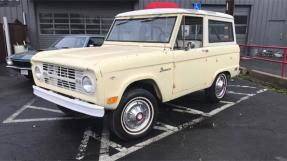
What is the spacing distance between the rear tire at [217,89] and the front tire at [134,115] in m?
2.03

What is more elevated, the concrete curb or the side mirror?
the side mirror

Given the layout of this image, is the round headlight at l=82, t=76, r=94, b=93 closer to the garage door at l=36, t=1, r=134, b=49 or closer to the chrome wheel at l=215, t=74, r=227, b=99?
the chrome wheel at l=215, t=74, r=227, b=99

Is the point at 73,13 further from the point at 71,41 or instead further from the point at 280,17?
the point at 280,17

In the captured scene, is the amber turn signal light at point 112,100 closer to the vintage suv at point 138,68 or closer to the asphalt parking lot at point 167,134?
the vintage suv at point 138,68

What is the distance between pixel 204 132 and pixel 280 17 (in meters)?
14.7

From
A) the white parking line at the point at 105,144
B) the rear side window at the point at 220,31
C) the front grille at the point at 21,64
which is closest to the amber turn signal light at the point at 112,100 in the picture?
the white parking line at the point at 105,144

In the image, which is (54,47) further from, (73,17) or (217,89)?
(73,17)

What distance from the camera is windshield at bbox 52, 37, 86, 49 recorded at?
25.0ft

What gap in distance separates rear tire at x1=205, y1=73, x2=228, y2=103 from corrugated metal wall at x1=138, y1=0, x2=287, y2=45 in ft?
34.2

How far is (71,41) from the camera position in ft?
25.8

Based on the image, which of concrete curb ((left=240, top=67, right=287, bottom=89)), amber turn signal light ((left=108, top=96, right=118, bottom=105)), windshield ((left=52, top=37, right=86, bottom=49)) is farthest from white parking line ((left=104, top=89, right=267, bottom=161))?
windshield ((left=52, top=37, right=86, bottom=49))

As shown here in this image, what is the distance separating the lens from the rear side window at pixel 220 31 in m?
5.02

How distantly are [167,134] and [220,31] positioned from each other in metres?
2.71

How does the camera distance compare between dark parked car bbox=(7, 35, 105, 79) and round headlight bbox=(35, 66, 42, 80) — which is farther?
→ dark parked car bbox=(7, 35, 105, 79)
